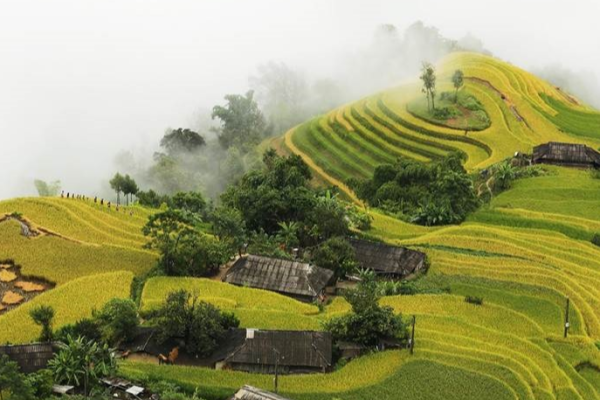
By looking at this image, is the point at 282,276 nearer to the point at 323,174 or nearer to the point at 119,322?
the point at 119,322

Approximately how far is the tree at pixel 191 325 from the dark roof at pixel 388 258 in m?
14.1

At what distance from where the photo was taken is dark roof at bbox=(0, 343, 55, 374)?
3058 cm

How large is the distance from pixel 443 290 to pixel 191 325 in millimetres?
15569

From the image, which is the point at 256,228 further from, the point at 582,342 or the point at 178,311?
the point at 582,342

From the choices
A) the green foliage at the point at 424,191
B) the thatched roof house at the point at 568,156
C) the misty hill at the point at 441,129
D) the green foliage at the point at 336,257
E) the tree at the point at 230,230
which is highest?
the misty hill at the point at 441,129

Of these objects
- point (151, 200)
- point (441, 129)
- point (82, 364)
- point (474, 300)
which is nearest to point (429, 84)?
point (441, 129)

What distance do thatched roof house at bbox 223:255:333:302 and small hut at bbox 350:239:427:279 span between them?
11.8ft

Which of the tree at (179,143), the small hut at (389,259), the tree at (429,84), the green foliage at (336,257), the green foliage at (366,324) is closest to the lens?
the green foliage at (366,324)

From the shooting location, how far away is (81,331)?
34000 millimetres

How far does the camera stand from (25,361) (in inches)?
1211

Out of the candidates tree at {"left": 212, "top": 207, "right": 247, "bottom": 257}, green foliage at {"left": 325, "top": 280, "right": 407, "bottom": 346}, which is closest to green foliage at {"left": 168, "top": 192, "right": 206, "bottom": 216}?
tree at {"left": 212, "top": 207, "right": 247, "bottom": 257}

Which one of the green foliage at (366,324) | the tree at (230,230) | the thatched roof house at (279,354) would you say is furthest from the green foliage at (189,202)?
the thatched roof house at (279,354)

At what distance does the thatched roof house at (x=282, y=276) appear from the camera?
41781mm

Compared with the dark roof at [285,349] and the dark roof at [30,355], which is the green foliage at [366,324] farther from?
the dark roof at [30,355]
